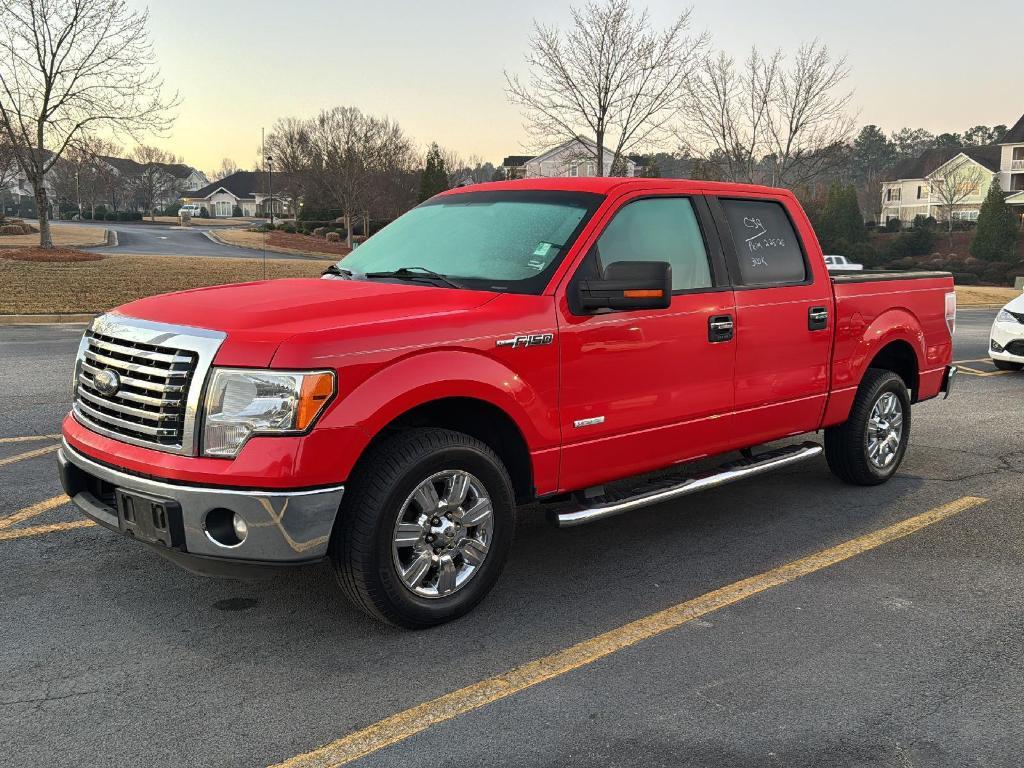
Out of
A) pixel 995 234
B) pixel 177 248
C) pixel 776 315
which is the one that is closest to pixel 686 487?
pixel 776 315

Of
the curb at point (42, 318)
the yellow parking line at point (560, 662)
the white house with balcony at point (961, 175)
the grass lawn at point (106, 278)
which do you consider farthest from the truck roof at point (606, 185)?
the white house with balcony at point (961, 175)

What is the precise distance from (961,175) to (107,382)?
9282 cm

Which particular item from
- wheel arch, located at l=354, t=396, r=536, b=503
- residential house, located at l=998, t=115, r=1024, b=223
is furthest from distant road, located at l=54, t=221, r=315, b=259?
residential house, located at l=998, t=115, r=1024, b=223

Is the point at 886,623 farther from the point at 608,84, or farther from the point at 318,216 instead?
the point at 318,216

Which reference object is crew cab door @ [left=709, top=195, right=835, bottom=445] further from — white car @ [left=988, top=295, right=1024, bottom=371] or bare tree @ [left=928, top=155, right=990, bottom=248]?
bare tree @ [left=928, top=155, right=990, bottom=248]

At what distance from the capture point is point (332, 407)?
3.46 metres

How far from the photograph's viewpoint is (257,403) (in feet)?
11.1

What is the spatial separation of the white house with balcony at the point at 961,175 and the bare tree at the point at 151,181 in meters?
79.0

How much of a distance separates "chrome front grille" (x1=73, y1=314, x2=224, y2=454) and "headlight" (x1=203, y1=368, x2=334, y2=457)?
84 mm

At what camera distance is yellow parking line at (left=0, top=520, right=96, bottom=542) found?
4.87 metres

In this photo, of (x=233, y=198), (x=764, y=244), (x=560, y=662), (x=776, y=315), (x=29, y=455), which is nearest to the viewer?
(x=560, y=662)

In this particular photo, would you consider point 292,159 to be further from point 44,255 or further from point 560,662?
point 560,662

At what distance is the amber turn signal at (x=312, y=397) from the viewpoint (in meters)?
3.39

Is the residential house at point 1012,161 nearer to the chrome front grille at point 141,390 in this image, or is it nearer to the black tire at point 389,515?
the black tire at point 389,515
